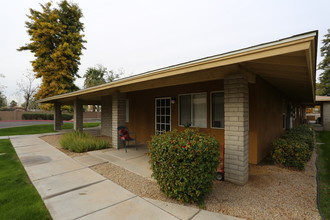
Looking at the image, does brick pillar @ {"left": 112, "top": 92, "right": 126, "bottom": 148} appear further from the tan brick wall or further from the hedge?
the tan brick wall

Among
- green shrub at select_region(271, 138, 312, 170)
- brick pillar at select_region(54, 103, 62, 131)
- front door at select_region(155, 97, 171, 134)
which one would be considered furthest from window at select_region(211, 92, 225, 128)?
brick pillar at select_region(54, 103, 62, 131)

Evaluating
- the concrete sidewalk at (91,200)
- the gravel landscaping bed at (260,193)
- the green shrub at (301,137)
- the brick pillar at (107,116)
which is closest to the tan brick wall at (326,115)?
the green shrub at (301,137)

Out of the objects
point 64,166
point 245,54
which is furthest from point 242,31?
point 64,166

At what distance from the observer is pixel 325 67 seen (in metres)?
28.1

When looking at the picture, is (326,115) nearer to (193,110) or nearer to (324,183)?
(324,183)

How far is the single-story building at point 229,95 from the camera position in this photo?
2609mm

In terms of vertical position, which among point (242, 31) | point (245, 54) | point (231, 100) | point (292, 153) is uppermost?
point (242, 31)

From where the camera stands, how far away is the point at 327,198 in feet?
10.0

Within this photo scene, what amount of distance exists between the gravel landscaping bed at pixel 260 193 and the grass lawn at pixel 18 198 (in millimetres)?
1388

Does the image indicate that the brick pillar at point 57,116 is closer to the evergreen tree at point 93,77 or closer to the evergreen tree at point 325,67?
the evergreen tree at point 93,77

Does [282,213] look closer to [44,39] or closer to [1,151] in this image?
[1,151]

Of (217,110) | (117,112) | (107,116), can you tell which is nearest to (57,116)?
(107,116)

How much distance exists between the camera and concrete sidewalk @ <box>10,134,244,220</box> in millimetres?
2445

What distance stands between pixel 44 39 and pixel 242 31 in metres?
16.4
